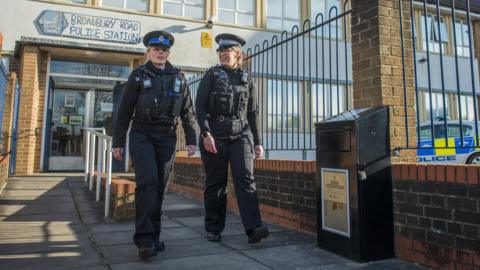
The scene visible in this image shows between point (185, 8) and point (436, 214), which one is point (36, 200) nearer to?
point (436, 214)

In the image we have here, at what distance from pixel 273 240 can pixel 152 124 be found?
1669mm

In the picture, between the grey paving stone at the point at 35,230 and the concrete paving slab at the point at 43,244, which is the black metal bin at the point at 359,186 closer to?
the concrete paving slab at the point at 43,244

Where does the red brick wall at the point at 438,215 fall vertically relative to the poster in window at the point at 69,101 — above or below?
below

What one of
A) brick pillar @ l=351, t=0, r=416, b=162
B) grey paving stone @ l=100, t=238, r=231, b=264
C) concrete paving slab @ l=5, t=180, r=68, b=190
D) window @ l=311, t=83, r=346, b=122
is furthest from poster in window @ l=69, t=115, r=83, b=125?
brick pillar @ l=351, t=0, r=416, b=162

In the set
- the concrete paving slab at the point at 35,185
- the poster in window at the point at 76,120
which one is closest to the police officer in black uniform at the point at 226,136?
the concrete paving slab at the point at 35,185

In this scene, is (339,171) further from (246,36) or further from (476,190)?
(246,36)

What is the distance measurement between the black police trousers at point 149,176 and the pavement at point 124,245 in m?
0.24

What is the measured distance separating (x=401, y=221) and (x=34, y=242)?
3382mm

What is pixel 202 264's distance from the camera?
10.6ft

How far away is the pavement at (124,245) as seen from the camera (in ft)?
10.6

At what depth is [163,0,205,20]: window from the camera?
12.3 m

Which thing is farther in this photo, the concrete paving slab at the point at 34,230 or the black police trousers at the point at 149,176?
the concrete paving slab at the point at 34,230

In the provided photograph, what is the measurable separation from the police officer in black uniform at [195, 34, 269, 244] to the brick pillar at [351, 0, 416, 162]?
115 cm

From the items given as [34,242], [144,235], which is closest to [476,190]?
[144,235]
